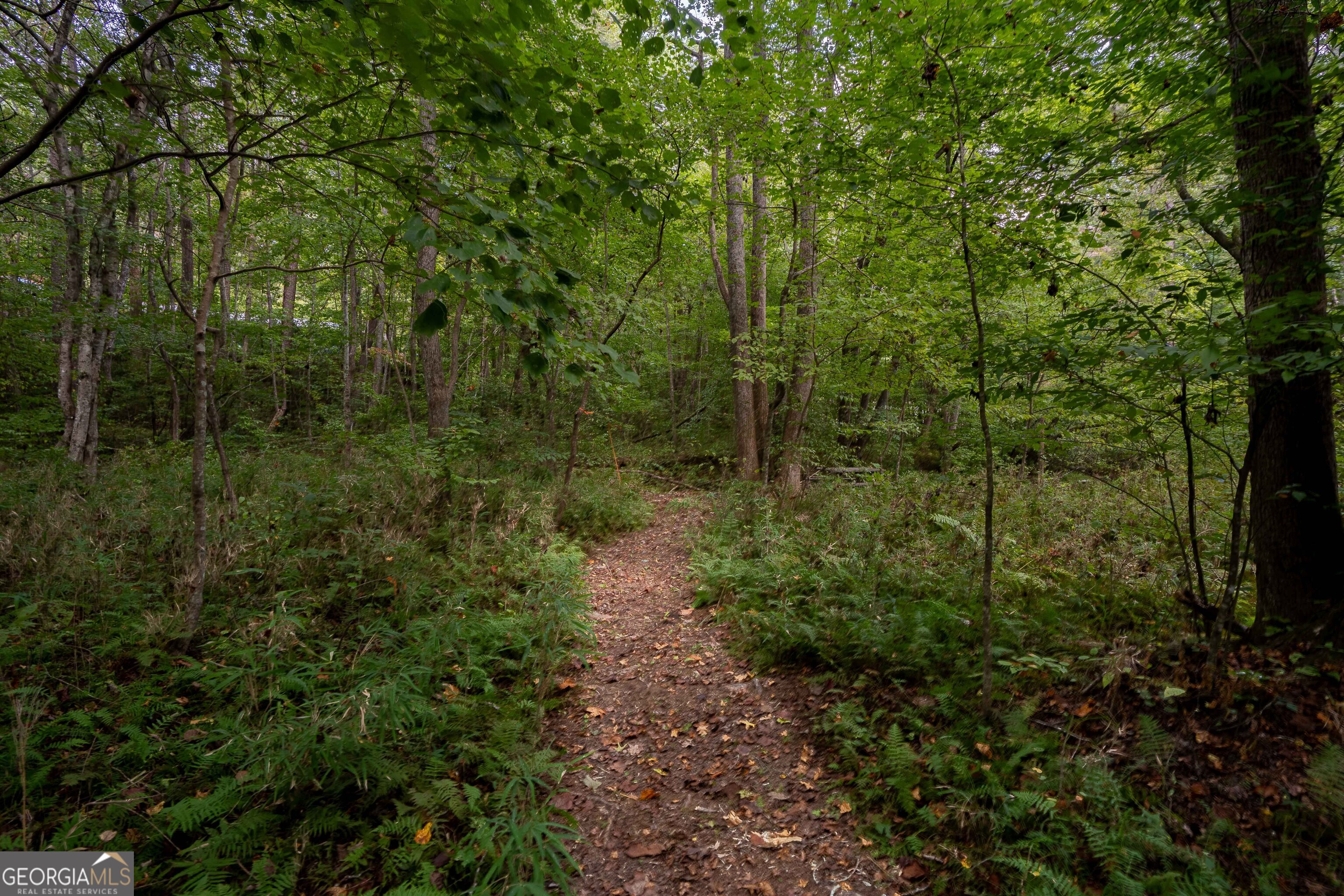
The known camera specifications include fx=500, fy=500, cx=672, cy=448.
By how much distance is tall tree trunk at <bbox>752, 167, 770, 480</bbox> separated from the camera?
1066 centimetres

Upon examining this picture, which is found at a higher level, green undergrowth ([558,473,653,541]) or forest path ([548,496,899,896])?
green undergrowth ([558,473,653,541])

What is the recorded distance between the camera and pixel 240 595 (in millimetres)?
4934

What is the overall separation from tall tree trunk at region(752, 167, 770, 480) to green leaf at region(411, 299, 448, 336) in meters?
8.80

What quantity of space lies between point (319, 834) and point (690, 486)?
11.0m

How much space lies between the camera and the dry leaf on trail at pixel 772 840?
3156mm

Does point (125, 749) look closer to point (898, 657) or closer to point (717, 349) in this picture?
point (898, 657)

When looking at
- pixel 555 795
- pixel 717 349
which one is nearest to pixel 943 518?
pixel 555 795

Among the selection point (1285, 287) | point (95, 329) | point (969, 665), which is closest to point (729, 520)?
point (969, 665)

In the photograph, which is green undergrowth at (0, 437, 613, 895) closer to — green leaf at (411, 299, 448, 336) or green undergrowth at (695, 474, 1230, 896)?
green undergrowth at (695, 474, 1230, 896)

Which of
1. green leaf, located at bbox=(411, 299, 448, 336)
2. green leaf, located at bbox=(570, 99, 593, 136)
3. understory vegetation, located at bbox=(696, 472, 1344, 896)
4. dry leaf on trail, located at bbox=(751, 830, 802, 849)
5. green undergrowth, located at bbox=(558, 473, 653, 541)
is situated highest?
green leaf, located at bbox=(570, 99, 593, 136)

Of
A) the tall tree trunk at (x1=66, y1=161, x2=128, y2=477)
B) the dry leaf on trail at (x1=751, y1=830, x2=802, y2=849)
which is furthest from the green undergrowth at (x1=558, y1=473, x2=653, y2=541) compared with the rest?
the tall tree trunk at (x1=66, y1=161, x2=128, y2=477)

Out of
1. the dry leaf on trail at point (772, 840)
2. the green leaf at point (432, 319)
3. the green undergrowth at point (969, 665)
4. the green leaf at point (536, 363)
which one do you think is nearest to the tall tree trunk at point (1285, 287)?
the green undergrowth at point (969, 665)

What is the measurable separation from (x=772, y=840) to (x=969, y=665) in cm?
213

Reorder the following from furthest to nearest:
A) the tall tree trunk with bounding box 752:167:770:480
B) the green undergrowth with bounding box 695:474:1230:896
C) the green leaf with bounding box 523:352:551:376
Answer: the tall tree trunk with bounding box 752:167:770:480 < the green undergrowth with bounding box 695:474:1230:896 < the green leaf with bounding box 523:352:551:376
